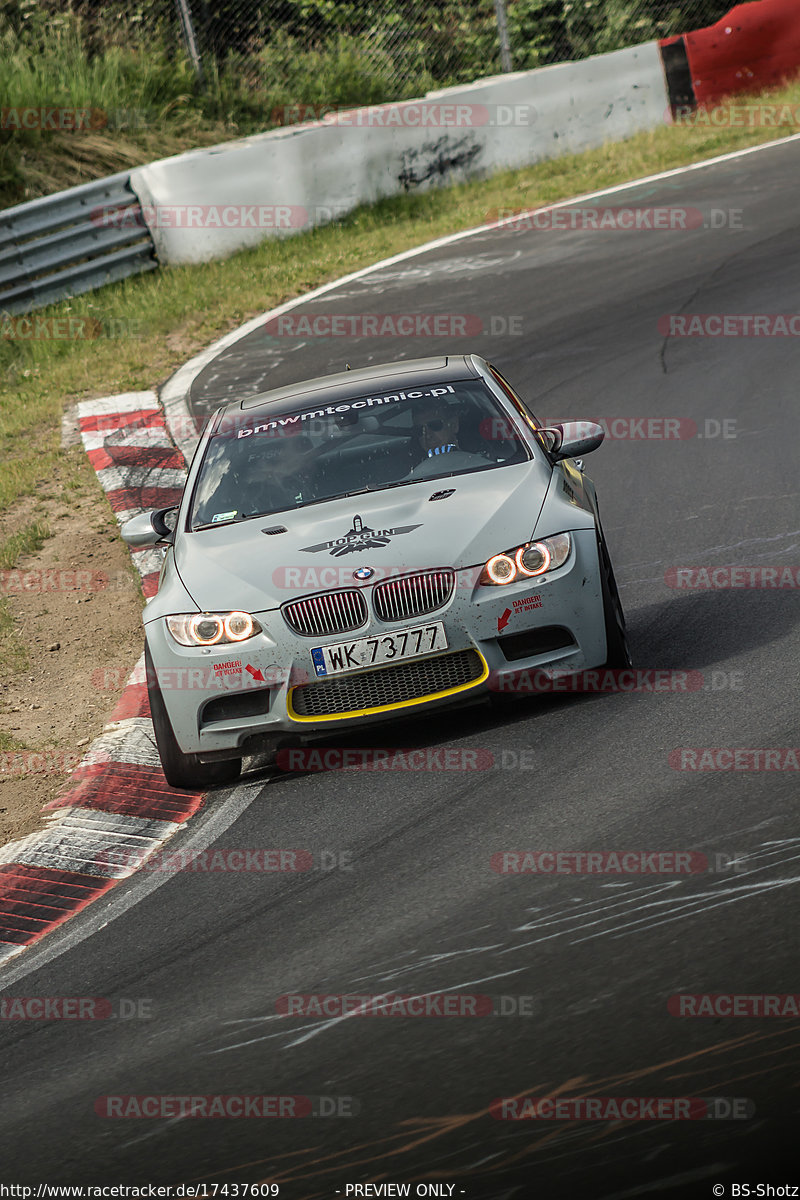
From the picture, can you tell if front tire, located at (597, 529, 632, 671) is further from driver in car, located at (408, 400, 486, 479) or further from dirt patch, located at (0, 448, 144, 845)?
dirt patch, located at (0, 448, 144, 845)

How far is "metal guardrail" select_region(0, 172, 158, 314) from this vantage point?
14.7 meters

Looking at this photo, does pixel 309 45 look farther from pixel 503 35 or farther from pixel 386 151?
pixel 386 151

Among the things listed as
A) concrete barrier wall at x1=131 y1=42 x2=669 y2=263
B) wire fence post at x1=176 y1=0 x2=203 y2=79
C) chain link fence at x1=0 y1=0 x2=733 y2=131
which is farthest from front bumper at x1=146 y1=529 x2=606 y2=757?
chain link fence at x1=0 y1=0 x2=733 y2=131

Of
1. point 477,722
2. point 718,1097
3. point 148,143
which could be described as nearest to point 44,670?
point 477,722

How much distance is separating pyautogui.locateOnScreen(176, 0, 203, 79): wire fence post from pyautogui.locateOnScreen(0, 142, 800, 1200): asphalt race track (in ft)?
46.8

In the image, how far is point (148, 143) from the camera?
1850 centimetres

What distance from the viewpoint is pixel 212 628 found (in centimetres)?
570

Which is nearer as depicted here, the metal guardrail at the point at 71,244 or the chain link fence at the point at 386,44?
the metal guardrail at the point at 71,244

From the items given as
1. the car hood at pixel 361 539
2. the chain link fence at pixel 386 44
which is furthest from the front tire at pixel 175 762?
the chain link fence at pixel 386 44

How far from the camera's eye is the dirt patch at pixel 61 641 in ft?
21.2

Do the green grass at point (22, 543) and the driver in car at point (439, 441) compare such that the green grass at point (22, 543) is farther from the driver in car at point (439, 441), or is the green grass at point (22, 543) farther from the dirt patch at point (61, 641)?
the driver in car at point (439, 441)

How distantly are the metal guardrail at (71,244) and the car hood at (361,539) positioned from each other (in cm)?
952

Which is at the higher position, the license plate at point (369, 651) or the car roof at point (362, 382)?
the car roof at point (362, 382)

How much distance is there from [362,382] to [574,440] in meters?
1.24
